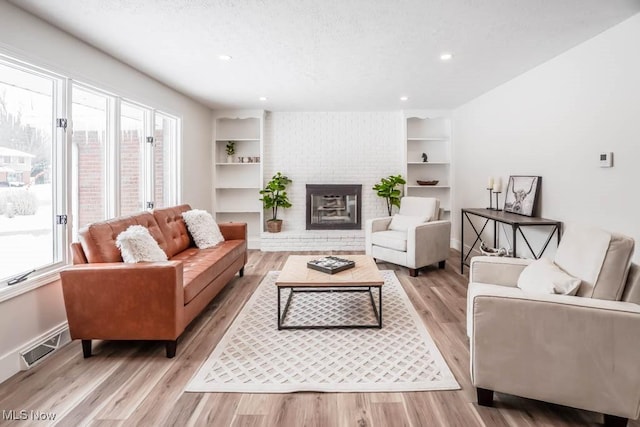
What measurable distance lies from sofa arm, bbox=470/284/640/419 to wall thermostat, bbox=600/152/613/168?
155cm

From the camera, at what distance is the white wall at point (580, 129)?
2.57 meters

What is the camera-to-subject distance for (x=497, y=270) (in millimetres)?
2479

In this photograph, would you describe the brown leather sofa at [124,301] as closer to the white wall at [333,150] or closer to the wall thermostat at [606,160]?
the wall thermostat at [606,160]

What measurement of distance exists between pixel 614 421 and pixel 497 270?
1.01m

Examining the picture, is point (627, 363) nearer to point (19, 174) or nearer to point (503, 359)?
point (503, 359)

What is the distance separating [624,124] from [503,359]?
214 cm

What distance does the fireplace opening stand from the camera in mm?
6238

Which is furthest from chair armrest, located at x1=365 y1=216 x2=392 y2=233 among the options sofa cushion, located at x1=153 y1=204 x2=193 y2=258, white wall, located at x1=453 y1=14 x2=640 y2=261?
sofa cushion, located at x1=153 y1=204 x2=193 y2=258

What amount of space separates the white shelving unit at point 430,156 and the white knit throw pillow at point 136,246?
4.55 meters

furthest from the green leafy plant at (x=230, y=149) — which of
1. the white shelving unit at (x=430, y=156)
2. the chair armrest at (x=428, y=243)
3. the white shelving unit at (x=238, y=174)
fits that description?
the chair armrest at (x=428, y=243)

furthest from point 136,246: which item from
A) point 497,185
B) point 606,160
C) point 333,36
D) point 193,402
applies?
point 497,185

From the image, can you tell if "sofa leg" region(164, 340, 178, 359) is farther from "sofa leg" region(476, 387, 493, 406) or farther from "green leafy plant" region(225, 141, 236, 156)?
"green leafy plant" region(225, 141, 236, 156)

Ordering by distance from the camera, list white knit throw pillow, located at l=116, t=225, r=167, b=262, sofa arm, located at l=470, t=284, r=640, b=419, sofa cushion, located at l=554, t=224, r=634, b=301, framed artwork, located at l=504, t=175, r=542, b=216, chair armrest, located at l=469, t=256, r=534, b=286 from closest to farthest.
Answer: sofa arm, located at l=470, t=284, r=640, b=419, sofa cushion, located at l=554, t=224, r=634, b=301, chair armrest, located at l=469, t=256, r=534, b=286, white knit throw pillow, located at l=116, t=225, r=167, b=262, framed artwork, located at l=504, t=175, r=542, b=216

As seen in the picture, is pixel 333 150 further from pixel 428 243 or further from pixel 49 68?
pixel 49 68
